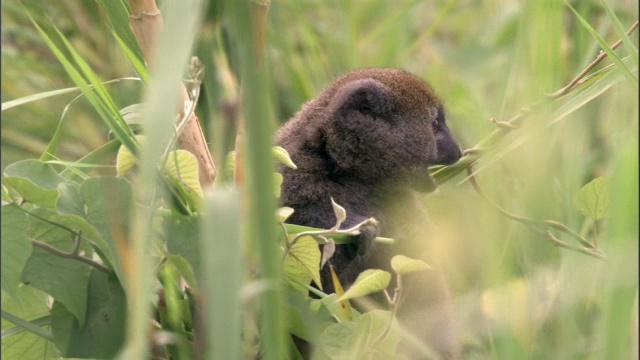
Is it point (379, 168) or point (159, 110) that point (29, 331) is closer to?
point (159, 110)

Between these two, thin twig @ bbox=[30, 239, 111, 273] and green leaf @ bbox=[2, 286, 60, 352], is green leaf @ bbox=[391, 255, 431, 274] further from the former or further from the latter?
green leaf @ bbox=[2, 286, 60, 352]

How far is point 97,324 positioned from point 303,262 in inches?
13.4

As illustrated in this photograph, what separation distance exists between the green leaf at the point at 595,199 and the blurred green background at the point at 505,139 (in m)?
0.02

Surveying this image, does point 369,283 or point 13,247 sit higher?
point 13,247

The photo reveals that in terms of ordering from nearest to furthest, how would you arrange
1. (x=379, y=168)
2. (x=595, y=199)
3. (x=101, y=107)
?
(x=101, y=107) < (x=595, y=199) < (x=379, y=168)

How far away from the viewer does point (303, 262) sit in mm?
1641

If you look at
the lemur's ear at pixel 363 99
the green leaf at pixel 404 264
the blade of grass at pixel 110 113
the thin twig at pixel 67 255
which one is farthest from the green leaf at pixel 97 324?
the lemur's ear at pixel 363 99

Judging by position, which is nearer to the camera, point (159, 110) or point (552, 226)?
point (159, 110)

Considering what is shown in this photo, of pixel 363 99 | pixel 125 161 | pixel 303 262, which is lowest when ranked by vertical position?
pixel 303 262

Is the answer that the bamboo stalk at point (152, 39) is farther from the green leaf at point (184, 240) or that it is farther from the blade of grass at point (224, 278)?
the blade of grass at point (224, 278)

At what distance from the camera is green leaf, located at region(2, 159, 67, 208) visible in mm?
1533

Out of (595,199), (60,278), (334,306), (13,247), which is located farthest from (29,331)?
(595,199)

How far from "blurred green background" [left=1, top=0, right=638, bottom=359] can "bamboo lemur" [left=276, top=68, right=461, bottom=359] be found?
0.10m

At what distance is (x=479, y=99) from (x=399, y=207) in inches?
14.8
